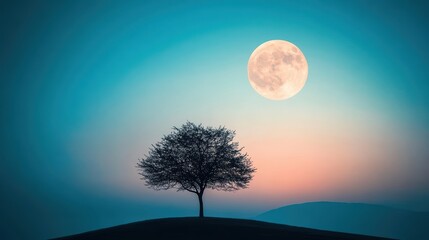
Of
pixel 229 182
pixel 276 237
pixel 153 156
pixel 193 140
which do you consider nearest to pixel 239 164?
pixel 229 182

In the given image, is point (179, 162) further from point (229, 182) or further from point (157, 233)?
point (157, 233)

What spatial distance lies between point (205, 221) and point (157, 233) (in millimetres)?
7940

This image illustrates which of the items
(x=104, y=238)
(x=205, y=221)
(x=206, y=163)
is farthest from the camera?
(x=206, y=163)

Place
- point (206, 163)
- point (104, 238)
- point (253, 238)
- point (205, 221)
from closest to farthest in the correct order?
point (253, 238) → point (104, 238) → point (205, 221) → point (206, 163)

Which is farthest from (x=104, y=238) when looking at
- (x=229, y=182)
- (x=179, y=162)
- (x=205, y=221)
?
(x=229, y=182)

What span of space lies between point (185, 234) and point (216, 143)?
22441mm

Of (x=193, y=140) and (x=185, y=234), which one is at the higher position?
(x=193, y=140)

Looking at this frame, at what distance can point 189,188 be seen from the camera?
5822cm

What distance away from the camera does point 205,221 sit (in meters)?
45.1

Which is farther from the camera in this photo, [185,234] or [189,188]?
[189,188]

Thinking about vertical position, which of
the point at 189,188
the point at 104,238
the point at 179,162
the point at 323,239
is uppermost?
the point at 179,162

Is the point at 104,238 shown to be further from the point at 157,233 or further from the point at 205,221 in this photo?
the point at 205,221

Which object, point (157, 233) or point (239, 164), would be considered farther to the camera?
point (239, 164)

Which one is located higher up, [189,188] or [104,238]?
[189,188]
